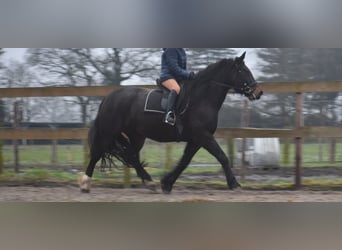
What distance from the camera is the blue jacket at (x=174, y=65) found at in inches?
79.7

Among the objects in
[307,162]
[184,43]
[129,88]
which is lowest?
[307,162]

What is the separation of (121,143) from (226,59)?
4.31ft

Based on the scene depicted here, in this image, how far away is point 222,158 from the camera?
287cm

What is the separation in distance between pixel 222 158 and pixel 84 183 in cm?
95

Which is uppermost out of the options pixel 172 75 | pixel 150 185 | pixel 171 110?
pixel 172 75

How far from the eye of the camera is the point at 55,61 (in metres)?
2.27

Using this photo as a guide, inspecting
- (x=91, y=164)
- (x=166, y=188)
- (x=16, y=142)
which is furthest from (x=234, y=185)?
(x=16, y=142)

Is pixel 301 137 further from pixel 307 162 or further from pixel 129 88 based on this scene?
pixel 129 88

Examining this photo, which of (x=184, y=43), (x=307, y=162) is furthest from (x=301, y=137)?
(x=184, y=43)

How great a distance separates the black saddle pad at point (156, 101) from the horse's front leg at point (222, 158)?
0.42 meters

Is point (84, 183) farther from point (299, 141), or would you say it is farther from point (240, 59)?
point (299, 141)

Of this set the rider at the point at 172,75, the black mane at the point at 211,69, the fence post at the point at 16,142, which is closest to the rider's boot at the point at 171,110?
the rider at the point at 172,75

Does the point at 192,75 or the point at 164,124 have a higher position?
the point at 192,75

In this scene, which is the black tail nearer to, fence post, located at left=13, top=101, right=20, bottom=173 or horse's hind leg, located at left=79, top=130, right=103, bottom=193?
horse's hind leg, located at left=79, top=130, right=103, bottom=193
